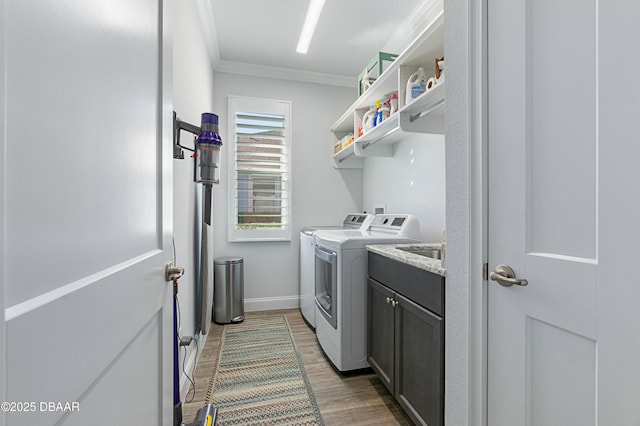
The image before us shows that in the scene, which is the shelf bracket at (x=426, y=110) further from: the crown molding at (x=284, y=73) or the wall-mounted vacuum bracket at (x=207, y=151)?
the crown molding at (x=284, y=73)

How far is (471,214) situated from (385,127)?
4.51ft

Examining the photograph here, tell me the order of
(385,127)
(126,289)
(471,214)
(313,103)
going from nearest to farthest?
1. (126,289)
2. (471,214)
3. (385,127)
4. (313,103)

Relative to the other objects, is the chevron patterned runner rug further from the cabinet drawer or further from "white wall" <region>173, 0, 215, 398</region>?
the cabinet drawer

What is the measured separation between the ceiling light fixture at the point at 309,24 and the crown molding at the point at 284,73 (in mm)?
458

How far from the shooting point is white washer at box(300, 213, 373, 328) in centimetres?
265

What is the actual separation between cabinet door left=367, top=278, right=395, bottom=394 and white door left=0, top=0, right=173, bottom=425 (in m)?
1.20

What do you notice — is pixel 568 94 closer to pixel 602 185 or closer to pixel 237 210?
pixel 602 185

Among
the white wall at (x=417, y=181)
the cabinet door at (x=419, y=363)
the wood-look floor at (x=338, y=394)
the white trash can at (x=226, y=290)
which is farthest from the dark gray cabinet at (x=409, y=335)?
the white trash can at (x=226, y=290)

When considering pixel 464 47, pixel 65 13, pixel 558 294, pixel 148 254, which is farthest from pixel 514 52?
pixel 148 254

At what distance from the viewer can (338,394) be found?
171 centimetres

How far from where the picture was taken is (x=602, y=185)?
638 millimetres

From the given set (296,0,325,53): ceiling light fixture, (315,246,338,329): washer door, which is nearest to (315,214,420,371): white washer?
(315,246,338,329): washer door

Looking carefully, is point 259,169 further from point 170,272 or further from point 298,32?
point 170,272

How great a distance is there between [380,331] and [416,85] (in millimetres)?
1574
